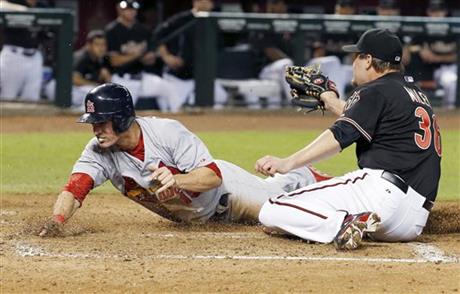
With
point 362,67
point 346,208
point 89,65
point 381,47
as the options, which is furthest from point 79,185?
point 89,65

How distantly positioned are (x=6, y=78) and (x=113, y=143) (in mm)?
8369

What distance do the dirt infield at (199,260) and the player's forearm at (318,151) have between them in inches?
19.8

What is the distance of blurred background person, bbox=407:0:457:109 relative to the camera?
16.1 meters

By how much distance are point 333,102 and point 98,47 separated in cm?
823

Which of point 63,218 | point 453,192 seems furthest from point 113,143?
point 453,192

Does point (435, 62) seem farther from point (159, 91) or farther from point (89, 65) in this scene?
point (89, 65)

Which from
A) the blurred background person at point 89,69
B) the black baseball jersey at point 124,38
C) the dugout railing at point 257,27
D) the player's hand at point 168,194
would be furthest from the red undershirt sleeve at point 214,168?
the dugout railing at point 257,27

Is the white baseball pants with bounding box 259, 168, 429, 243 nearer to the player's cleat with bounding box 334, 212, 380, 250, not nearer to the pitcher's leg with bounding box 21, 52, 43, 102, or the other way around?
the player's cleat with bounding box 334, 212, 380, 250

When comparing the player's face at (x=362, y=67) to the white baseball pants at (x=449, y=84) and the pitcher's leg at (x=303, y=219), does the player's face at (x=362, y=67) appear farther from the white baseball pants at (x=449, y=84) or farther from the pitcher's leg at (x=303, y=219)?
the white baseball pants at (x=449, y=84)

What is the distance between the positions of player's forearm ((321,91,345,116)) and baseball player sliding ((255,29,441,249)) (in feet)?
1.16

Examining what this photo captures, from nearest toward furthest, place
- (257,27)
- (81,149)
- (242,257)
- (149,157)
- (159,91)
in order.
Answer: (242,257) < (149,157) < (81,149) < (159,91) < (257,27)

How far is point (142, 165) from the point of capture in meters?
6.44

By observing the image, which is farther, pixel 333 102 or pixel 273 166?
pixel 333 102

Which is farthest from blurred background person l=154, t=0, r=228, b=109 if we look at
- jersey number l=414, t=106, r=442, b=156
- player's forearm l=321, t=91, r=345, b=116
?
jersey number l=414, t=106, r=442, b=156
